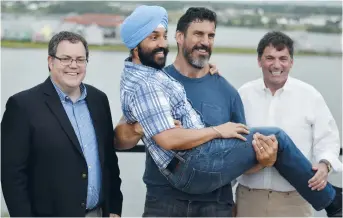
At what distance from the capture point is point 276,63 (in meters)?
3.40

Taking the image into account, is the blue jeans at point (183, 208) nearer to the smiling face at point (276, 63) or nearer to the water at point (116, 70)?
the smiling face at point (276, 63)

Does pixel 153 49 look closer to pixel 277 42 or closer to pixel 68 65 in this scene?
pixel 68 65

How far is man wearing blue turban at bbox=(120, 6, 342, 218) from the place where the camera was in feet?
9.75

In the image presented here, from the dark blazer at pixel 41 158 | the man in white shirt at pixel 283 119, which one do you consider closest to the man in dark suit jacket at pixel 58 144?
the dark blazer at pixel 41 158

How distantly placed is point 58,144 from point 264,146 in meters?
0.96

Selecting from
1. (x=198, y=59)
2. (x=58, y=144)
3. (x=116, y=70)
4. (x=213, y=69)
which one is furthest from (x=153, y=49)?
(x=116, y=70)

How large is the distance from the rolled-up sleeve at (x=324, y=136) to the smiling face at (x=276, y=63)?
0.71ft

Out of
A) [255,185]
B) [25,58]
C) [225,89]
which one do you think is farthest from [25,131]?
[25,58]

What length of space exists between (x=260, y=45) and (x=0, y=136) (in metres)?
1.46

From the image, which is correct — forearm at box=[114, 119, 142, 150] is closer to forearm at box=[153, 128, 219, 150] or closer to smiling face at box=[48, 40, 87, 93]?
forearm at box=[153, 128, 219, 150]

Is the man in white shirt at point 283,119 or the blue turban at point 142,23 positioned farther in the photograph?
the man in white shirt at point 283,119

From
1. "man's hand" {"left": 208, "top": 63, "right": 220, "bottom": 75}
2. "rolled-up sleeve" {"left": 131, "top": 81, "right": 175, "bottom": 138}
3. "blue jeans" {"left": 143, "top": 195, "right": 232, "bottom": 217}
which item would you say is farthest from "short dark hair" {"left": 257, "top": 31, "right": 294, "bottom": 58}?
"blue jeans" {"left": 143, "top": 195, "right": 232, "bottom": 217}

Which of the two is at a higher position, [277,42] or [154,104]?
[277,42]

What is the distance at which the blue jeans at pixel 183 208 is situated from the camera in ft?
10.5
